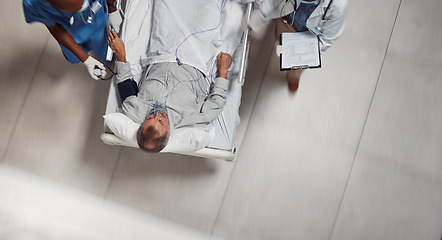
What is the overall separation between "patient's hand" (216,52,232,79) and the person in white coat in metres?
0.23

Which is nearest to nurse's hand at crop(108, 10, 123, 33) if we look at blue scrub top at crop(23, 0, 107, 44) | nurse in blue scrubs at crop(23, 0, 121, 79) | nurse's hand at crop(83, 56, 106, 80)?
nurse in blue scrubs at crop(23, 0, 121, 79)

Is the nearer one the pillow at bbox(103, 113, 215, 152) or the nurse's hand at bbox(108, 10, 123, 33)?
the pillow at bbox(103, 113, 215, 152)

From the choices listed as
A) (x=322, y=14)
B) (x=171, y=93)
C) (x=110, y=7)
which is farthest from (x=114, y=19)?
(x=322, y=14)

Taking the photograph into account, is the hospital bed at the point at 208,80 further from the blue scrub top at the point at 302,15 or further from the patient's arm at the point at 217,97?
the blue scrub top at the point at 302,15

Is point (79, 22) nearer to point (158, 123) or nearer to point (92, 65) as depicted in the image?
point (92, 65)

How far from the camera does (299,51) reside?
1.77 meters

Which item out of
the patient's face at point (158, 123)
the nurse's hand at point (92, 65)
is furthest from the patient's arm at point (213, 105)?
the nurse's hand at point (92, 65)

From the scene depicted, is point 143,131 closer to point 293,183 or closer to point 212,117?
point 212,117

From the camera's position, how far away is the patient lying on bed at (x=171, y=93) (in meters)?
1.76

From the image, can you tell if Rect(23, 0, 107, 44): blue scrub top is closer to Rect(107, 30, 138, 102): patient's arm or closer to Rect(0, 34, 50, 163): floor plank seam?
Rect(107, 30, 138, 102): patient's arm

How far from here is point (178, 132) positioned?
174 cm

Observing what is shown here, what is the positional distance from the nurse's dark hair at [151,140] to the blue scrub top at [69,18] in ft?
2.08

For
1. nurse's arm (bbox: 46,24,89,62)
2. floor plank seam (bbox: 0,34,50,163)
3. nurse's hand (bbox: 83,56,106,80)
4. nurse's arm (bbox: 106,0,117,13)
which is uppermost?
nurse's arm (bbox: 106,0,117,13)

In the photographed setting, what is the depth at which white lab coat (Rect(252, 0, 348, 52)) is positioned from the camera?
1.59 meters
